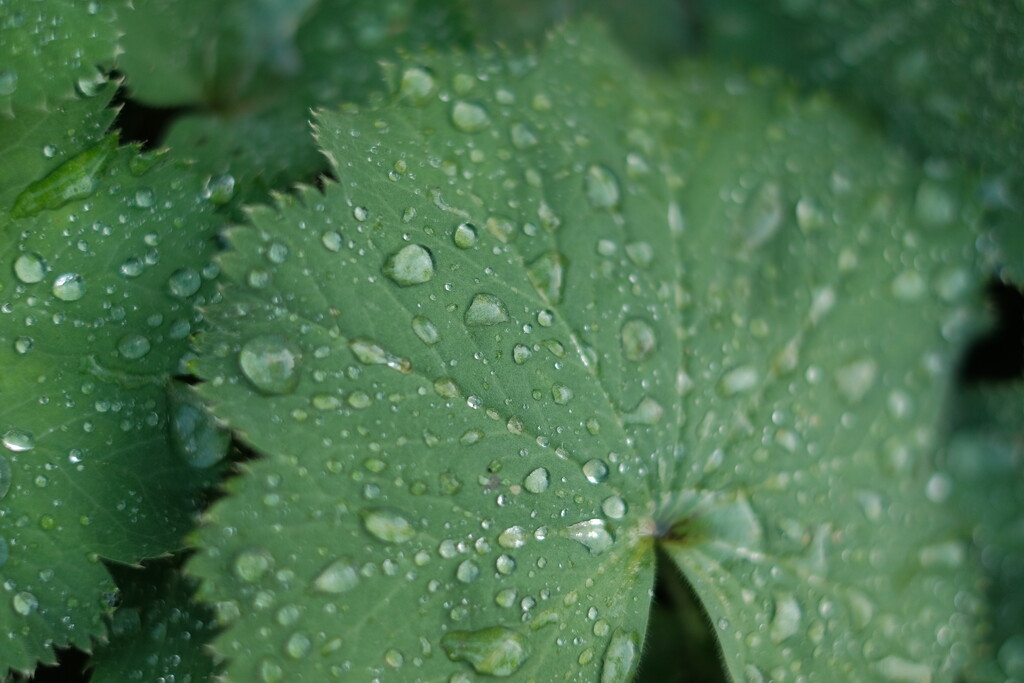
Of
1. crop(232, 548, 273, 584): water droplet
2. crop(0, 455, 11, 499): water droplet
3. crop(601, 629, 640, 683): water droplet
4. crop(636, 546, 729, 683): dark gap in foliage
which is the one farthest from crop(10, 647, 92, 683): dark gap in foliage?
crop(636, 546, 729, 683): dark gap in foliage

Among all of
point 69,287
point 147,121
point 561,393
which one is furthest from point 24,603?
point 147,121

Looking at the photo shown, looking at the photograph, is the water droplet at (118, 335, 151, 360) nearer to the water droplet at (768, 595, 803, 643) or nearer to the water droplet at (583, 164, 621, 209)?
the water droplet at (583, 164, 621, 209)

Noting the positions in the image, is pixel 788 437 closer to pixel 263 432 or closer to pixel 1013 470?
pixel 1013 470

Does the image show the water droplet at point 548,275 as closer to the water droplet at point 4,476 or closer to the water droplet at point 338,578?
the water droplet at point 338,578

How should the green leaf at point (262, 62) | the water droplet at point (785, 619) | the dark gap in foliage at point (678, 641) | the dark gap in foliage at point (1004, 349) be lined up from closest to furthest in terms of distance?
the water droplet at point (785, 619), the green leaf at point (262, 62), the dark gap in foliage at point (678, 641), the dark gap in foliage at point (1004, 349)

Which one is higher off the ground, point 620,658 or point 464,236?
point 464,236

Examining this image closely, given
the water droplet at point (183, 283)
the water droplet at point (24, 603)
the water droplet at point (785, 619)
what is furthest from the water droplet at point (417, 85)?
the water droplet at point (785, 619)

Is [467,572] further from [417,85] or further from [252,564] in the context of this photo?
[417,85]

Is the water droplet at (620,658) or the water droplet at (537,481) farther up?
the water droplet at (537,481)
